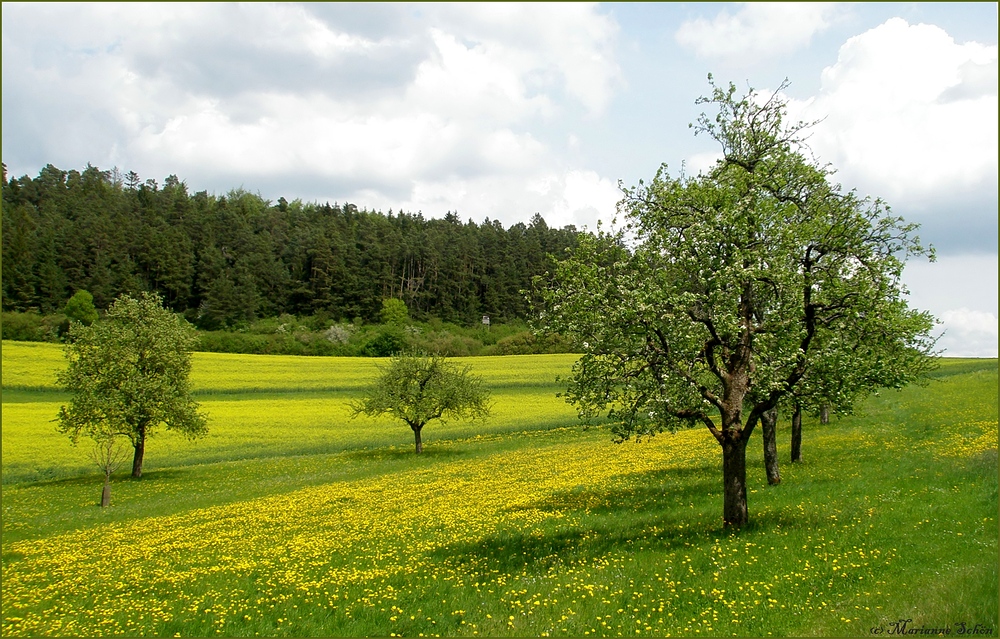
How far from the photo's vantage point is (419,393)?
48.6 meters

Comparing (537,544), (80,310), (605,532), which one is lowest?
(537,544)

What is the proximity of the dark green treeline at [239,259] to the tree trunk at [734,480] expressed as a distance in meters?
125

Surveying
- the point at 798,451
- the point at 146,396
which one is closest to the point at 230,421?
the point at 146,396

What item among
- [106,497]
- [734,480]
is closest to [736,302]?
[734,480]

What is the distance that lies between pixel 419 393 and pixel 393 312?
99.5m

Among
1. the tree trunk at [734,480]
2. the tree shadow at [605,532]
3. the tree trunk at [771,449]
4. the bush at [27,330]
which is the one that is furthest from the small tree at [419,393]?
the bush at [27,330]

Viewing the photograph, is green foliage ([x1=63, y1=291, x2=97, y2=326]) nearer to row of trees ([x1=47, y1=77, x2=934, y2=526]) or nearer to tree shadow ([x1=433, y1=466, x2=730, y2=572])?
tree shadow ([x1=433, y1=466, x2=730, y2=572])

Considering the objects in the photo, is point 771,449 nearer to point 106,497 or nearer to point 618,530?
point 618,530

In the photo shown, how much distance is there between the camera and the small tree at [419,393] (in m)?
48.1

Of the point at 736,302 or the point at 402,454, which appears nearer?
the point at 736,302

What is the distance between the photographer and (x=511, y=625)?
459 inches

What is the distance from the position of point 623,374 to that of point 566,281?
10.1 feet

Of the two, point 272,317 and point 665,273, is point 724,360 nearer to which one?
point 665,273

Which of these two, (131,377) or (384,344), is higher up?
(384,344)
